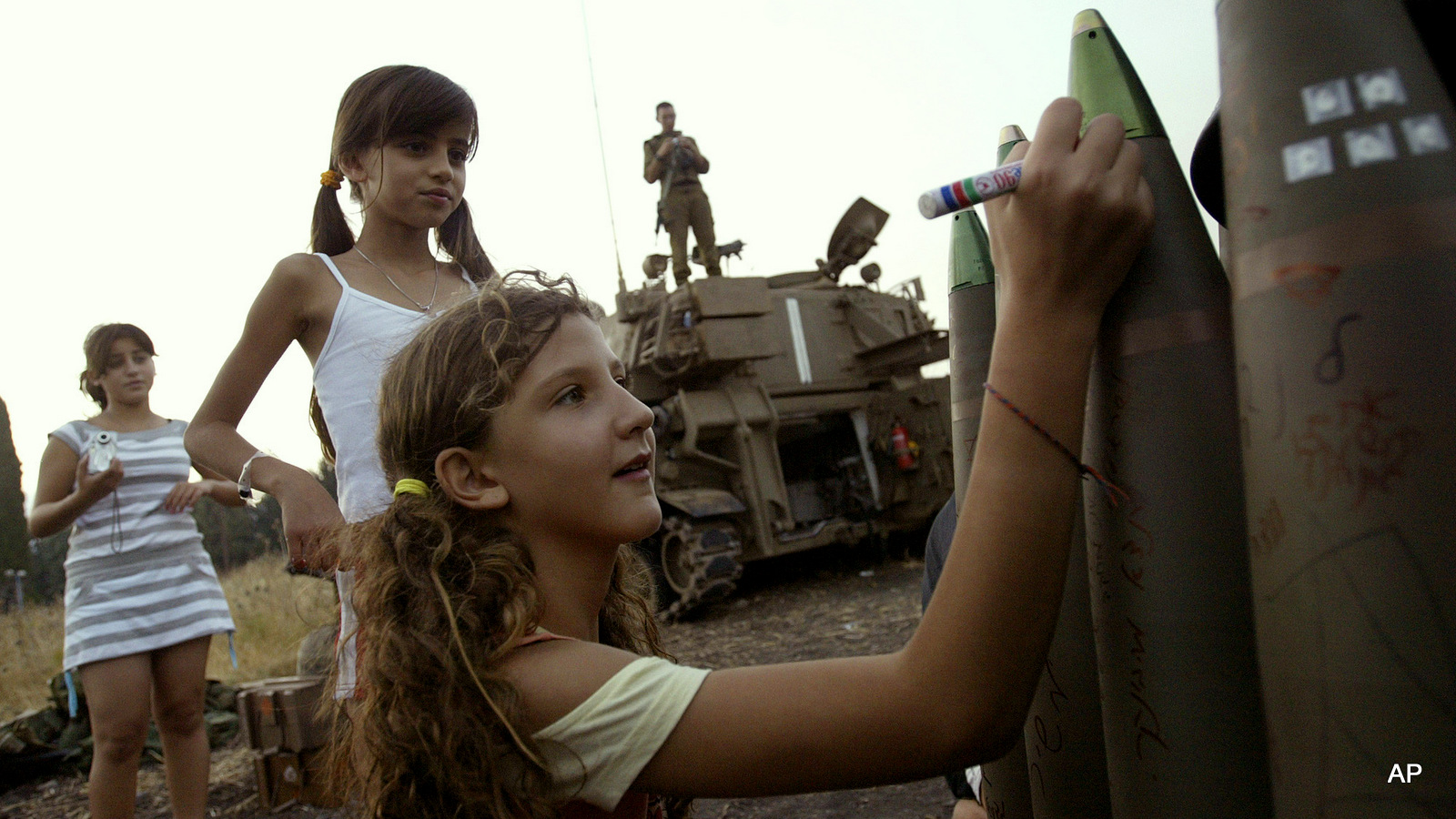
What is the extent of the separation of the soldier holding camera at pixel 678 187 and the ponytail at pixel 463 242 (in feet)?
24.5

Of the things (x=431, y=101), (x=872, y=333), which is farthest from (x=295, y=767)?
(x=872, y=333)

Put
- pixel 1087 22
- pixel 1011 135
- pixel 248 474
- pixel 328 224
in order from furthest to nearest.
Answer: pixel 328 224, pixel 248 474, pixel 1011 135, pixel 1087 22

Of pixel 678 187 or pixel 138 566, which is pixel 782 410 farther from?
pixel 138 566

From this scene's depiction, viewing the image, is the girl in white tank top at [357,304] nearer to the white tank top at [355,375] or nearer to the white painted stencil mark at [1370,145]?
the white tank top at [355,375]

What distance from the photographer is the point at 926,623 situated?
878 mm

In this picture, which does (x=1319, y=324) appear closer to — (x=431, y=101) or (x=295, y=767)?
(x=431, y=101)

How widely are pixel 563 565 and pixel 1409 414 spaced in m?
0.98

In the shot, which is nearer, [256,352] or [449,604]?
Result: [449,604]

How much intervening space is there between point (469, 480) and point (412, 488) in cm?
9

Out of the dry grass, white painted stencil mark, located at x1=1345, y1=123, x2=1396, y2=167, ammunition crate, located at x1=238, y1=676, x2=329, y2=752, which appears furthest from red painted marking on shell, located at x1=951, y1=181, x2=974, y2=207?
the dry grass

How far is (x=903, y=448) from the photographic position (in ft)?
31.0

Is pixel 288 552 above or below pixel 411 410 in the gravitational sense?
below

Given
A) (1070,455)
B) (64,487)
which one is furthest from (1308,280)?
(64,487)

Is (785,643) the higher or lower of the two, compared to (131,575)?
lower
